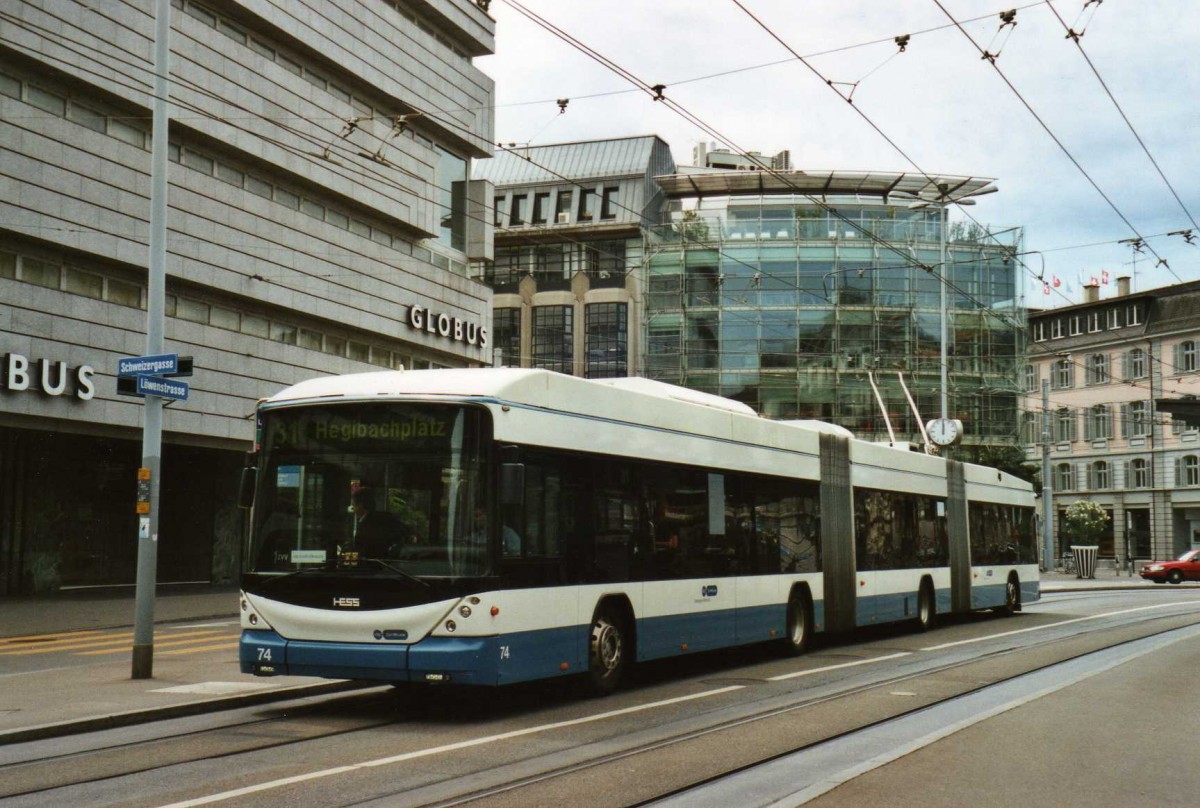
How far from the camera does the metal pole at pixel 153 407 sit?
13031 millimetres

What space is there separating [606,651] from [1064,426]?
73.2 metres

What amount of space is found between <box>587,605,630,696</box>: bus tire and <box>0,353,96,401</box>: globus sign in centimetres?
1783

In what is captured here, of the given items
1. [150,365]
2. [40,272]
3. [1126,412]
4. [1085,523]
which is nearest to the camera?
[150,365]

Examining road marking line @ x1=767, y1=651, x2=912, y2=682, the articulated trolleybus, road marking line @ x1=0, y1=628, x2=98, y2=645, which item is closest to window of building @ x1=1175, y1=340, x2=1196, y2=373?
road marking line @ x1=767, y1=651, x2=912, y2=682

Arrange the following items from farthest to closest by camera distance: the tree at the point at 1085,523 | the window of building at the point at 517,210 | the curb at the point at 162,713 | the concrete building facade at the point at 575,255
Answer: the window of building at the point at 517,210 → the concrete building facade at the point at 575,255 → the tree at the point at 1085,523 → the curb at the point at 162,713

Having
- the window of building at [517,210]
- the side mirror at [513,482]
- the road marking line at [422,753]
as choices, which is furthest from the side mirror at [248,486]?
the window of building at [517,210]

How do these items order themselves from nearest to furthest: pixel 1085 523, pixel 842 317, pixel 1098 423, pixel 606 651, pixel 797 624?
pixel 606 651 → pixel 797 624 → pixel 842 317 → pixel 1085 523 → pixel 1098 423

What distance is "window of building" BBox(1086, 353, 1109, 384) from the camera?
248 feet

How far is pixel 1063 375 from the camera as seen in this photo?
79875 millimetres

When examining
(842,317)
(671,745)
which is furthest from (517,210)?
(671,745)

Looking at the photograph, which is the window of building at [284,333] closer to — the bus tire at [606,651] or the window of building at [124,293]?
the window of building at [124,293]

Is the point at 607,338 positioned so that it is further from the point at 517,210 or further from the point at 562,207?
the point at 517,210

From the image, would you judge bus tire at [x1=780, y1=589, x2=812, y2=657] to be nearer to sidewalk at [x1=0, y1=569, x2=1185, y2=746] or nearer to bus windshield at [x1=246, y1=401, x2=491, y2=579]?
sidewalk at [x1=0, y1=569, x2=1185, y2=746]

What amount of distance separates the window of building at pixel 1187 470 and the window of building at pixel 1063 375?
9987 mm
